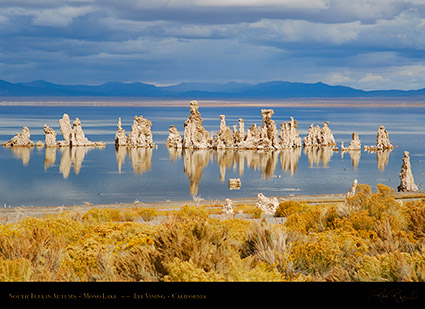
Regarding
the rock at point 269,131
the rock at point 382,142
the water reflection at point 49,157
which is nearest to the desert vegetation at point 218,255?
the water reflection at point 49,157

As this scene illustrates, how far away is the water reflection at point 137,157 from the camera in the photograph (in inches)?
2783

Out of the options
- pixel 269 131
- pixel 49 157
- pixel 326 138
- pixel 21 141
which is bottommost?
pixel 49 157

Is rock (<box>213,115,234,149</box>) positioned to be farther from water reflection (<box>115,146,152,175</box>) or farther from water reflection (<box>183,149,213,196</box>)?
water reflection (<box>115,146,152,175</box>)

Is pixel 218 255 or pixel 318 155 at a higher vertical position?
pixel 218 255

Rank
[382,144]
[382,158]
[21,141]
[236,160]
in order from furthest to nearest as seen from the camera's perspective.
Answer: [382,144] < [21,141] < [382,158] < [236,160]

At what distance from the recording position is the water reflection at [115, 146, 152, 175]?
232ft

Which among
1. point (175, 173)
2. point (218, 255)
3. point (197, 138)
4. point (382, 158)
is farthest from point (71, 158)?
point (218, 255)

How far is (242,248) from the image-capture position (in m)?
10.9

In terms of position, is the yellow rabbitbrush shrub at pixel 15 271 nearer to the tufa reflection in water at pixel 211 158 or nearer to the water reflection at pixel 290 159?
the tufa reflection in water at pixel 211 158

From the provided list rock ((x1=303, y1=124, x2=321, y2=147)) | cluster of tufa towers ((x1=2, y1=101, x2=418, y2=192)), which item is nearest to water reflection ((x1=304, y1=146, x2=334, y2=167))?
rock ((x1=303, y1=124, x2=321, y2=147))

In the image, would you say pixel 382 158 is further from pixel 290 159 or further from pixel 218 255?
pixel 218 255

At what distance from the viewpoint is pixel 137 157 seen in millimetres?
83438
